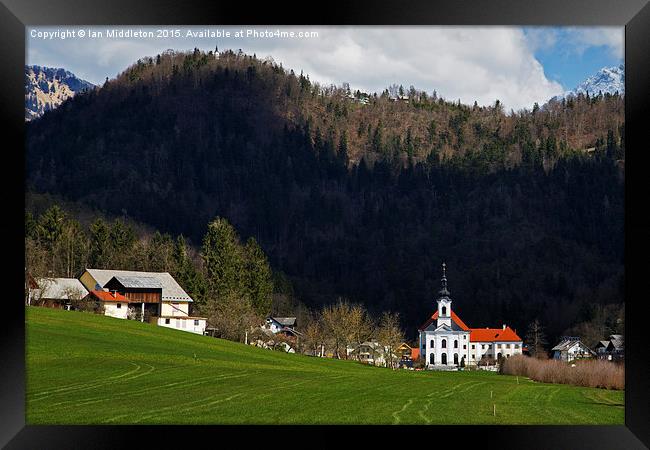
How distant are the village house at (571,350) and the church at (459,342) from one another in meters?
5.33

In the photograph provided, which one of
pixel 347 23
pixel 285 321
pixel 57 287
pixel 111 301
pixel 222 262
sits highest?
pixel 347 23

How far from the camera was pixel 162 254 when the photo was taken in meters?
50.6

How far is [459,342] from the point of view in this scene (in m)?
64.0

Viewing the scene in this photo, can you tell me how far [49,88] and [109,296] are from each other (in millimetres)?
90451

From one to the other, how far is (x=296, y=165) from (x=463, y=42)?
39.4m

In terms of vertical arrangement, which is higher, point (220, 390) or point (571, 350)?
point (220, 390)

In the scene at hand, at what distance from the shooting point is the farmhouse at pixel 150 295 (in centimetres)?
4153

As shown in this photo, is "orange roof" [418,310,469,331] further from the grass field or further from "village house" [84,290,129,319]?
the grass field

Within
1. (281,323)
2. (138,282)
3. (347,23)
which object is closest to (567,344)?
(281,323)

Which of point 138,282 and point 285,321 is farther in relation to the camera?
point 285,321

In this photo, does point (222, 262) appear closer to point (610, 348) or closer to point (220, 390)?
point (610, 348)

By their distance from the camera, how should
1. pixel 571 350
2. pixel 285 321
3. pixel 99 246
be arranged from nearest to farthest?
pixel 99 246 → pixel 571 350 → pixel 285 321

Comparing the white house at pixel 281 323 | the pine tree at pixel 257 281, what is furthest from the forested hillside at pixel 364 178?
the pine tree at pixel 257 281

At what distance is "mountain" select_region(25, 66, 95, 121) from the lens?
374 feet
